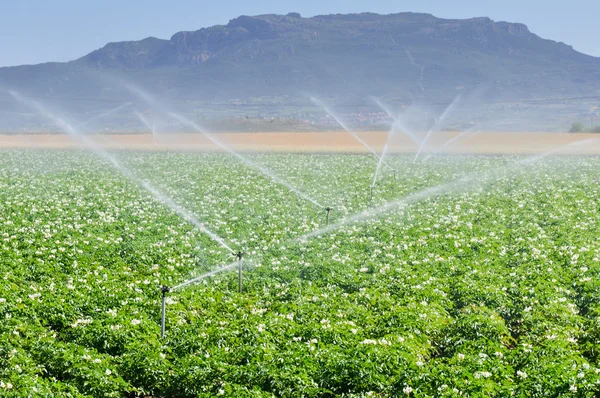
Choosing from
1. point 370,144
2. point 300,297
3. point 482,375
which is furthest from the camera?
point 370,144

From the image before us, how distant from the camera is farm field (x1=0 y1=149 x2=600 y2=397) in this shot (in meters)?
10.9

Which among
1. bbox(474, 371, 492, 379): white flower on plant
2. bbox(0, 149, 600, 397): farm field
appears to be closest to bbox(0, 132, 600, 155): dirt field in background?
bbox(0, 149, 600, 397): farm field

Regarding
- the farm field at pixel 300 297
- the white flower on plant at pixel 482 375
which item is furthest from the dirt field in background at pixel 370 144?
the white flower on plant at pixel 482 375

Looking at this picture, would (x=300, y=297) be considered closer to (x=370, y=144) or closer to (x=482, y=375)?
(x=482, y=375)

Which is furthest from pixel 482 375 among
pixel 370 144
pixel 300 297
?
pixel 370 144

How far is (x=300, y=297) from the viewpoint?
50.9 feet

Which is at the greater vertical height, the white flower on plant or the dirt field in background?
the dirt field in background

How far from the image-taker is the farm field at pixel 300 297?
10.9 m

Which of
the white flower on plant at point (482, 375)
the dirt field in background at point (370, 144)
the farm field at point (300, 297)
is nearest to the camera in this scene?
the white flower on plant at point (482, 375)

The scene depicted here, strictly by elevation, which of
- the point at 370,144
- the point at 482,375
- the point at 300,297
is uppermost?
the point at 370,144

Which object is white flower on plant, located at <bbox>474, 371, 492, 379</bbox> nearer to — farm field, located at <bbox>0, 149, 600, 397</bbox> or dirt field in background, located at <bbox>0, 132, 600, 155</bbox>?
farm field, located at <bbox>0, 149, 600, 397</bbox>

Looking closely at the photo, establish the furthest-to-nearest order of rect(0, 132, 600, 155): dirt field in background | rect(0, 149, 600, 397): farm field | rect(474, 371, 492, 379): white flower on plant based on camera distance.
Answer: rect(0, 132, 600, 155): dirt field in background < rect(0, 149, 600, 397): farm field < rect(474, 371, 492, 379): white flower on plant

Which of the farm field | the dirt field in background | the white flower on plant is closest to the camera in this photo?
the white flower on plant

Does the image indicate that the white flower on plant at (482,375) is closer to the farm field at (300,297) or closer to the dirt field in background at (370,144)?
the farm field at (300,297)
